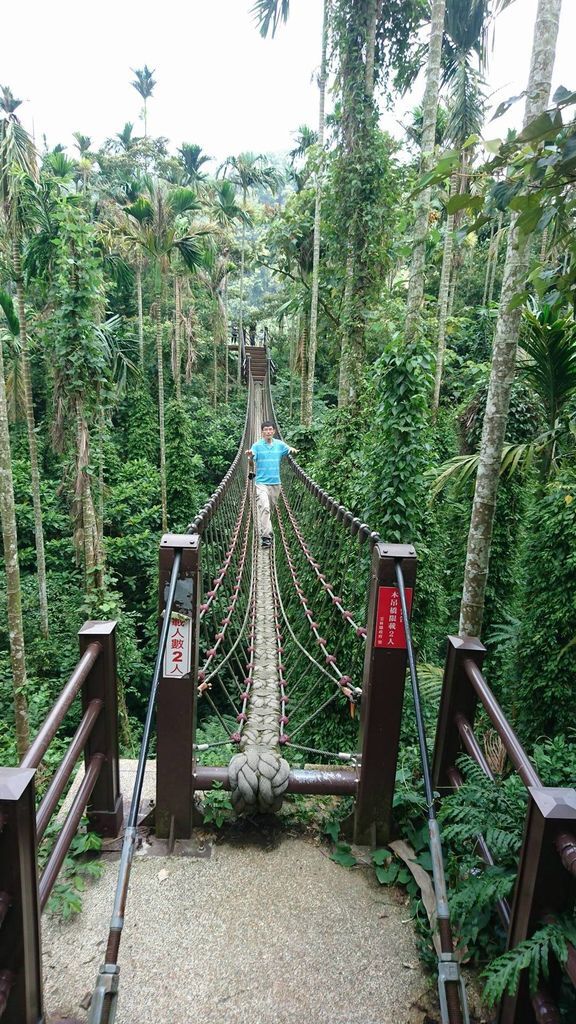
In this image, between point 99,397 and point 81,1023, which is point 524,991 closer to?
point 81,1023

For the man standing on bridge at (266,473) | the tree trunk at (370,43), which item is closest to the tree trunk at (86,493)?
the man standing on bridge at (266,473)

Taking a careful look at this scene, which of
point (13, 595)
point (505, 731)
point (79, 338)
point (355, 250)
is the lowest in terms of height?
point (13, 595)

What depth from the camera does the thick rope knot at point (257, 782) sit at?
169cm

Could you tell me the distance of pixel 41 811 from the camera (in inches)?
46.9

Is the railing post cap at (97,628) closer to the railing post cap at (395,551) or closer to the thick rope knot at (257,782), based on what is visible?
the thick rope knot at (257,782)

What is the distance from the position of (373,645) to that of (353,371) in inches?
238

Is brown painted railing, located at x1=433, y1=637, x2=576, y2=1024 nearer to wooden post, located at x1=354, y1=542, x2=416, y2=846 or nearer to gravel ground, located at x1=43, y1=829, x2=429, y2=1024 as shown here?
gravel ground, located at x1=43, y1=829, x2=429, y2=1024

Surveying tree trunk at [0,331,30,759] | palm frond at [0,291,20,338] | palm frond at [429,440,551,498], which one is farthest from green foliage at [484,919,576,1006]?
palm frond at [0,291,20,338]

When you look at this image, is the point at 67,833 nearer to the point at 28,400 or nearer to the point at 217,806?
the point at 217,806

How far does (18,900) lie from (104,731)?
26.3 inches

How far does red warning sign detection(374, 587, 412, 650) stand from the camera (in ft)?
5.30

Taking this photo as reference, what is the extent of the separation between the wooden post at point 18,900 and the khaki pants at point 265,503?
3988 mm

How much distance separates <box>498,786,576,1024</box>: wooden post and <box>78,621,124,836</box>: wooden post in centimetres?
103

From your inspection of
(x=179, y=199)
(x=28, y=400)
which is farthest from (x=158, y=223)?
(x=28, y=400)
